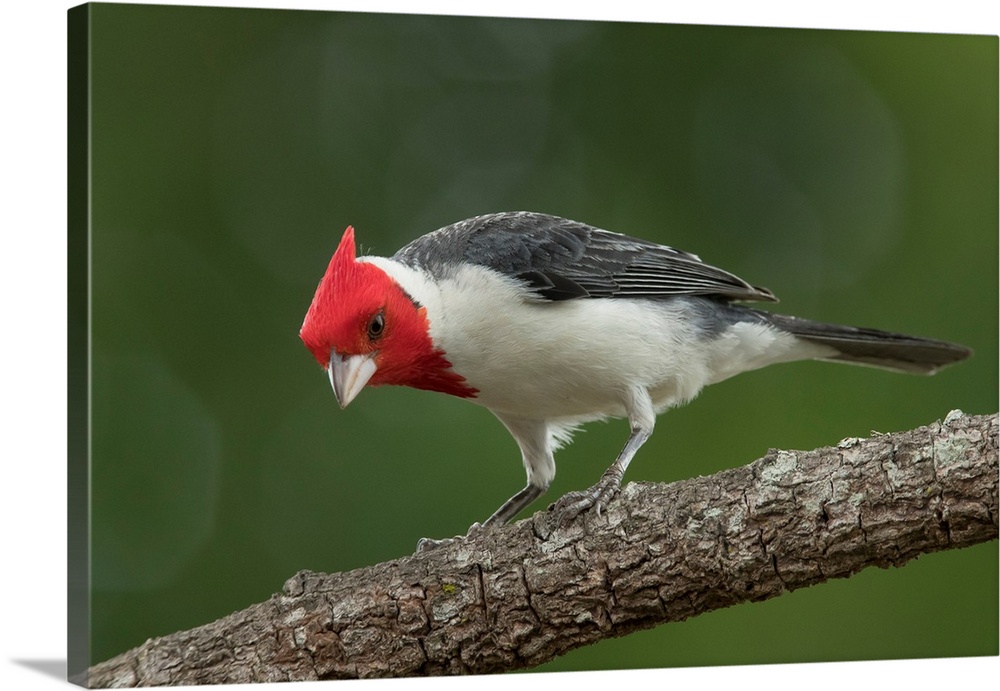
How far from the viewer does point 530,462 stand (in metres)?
5.97

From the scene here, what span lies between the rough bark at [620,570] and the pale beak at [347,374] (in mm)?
726

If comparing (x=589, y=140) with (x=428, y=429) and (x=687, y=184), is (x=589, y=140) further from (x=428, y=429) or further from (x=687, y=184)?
(x=428, y=429)

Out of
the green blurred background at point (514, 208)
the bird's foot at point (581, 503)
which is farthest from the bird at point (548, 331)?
the green blurred background at point (514, 208)

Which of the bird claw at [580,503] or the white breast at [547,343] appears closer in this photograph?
the bird claw at [580,503]

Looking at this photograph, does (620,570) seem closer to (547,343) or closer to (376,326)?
(547,343)

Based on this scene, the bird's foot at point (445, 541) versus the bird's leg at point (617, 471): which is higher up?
the bird's leg at point (617, 471)

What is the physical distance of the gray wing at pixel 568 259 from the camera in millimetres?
5441

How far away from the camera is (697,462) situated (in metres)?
6.41

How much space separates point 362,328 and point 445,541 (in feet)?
3.18

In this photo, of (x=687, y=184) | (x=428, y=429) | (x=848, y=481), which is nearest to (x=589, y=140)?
(x=687, y=184)

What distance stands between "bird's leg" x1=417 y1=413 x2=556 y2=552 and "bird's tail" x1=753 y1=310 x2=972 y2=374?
1.24 m

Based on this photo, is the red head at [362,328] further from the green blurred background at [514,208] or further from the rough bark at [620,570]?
the green blurred background at [514,208]

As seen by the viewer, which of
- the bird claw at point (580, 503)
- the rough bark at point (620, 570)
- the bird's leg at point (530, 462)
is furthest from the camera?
the bird's leg at point (530, 462)

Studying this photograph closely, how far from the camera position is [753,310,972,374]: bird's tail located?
5.97m
